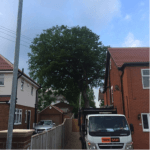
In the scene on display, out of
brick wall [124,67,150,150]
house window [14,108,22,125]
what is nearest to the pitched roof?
brick wall [124,67,150,150]

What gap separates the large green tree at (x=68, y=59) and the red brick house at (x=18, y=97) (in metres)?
4.06

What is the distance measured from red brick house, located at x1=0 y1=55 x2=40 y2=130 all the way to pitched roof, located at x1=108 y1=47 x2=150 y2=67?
9.43 m

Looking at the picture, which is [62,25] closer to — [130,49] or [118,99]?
[130,49]

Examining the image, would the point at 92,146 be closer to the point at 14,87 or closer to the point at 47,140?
the point at 47,140

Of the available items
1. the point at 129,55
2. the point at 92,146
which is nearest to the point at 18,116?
the point at 129,55

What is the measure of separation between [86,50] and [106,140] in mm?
19111

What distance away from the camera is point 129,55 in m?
16.5

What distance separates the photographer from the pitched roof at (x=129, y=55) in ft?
49.5

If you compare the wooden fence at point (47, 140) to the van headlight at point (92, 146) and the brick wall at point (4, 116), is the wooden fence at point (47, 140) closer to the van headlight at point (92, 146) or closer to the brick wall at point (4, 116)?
the van headlight at point (92, 146)

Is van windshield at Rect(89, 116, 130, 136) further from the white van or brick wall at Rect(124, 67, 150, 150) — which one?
brick wall at Rect(124, 67, 150, 150)

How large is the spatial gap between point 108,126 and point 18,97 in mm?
12765

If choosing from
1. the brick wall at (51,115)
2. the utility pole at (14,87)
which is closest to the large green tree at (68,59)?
the brick wall at (51,115)

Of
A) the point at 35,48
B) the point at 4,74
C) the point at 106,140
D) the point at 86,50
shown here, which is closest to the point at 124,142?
the point at 106,140

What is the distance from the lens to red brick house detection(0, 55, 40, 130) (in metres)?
16.7
